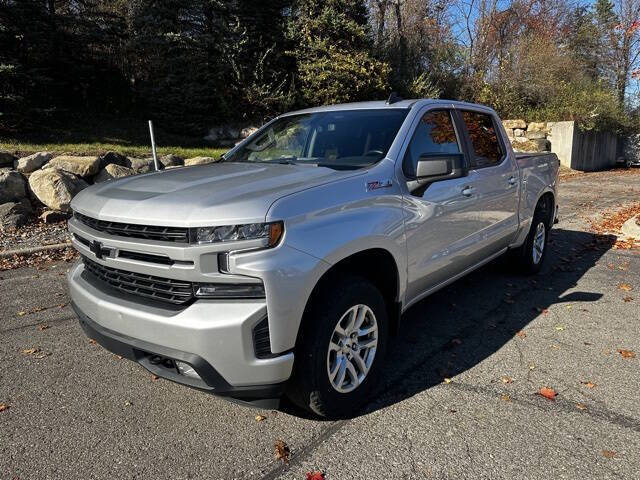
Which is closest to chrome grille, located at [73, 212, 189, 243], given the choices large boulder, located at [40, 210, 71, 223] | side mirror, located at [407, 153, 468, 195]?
side mirror, located at [407, 153, 468, 195]

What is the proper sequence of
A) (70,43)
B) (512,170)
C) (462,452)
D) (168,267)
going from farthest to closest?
(70,43), (512,170), (462,452), (168,267)

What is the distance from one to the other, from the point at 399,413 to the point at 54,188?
733cm

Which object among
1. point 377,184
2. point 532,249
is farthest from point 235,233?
point 532,249

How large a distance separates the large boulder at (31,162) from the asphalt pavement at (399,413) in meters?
5.07

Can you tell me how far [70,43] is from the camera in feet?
45.3

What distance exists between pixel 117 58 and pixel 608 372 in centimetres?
1593

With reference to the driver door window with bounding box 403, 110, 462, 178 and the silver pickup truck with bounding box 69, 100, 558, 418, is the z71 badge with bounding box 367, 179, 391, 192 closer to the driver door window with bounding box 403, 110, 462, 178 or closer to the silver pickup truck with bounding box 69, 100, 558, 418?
the silver pickup truck with bounding box 69, 100, 558, 418

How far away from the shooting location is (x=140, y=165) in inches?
388

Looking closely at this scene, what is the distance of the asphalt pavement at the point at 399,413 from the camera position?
102 inches

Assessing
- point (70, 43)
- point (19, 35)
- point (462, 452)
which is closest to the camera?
point (462, 452)

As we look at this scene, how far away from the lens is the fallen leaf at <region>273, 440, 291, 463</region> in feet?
8.69

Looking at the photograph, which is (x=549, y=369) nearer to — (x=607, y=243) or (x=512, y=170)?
(x=512, y=170)

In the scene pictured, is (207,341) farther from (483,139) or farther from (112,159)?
(112,159)

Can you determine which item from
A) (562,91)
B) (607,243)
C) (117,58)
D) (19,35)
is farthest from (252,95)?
(562,91)
